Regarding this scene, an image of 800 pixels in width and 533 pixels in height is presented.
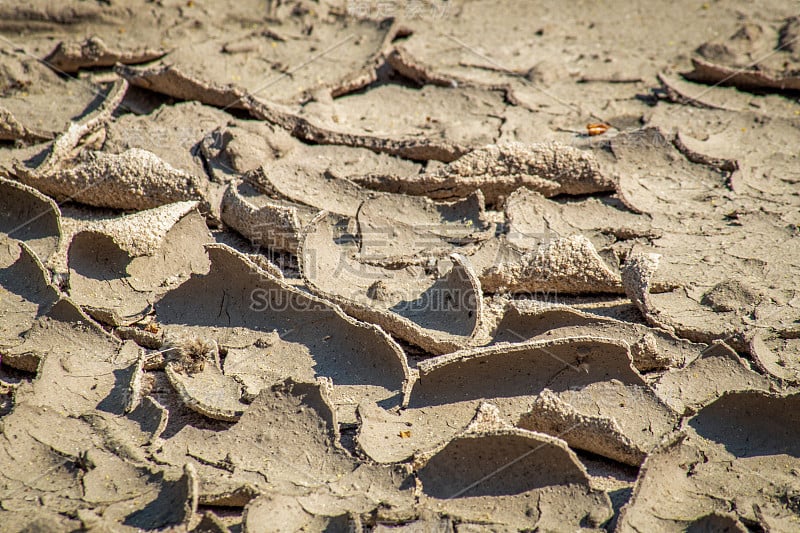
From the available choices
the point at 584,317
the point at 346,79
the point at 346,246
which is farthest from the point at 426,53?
the point at 584,317

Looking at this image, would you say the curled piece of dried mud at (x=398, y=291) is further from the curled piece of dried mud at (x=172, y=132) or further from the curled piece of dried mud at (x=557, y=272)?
the curled piece of dried mud at (x=172, y=132)

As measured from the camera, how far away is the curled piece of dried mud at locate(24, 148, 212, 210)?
280 cm

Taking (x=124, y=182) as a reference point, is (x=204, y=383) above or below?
below

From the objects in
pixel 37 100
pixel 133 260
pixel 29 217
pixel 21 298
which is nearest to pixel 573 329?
pixel 133 260

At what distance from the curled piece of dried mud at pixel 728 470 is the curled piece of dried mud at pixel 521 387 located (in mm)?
129

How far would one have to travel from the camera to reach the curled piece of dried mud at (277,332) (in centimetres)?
220

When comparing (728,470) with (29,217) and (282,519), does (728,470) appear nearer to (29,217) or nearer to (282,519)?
(282,519)

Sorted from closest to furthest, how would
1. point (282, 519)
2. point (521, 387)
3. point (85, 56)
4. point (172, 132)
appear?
point (282, 519) < point (521, 387) < point (172, 132) < point (85, 56)

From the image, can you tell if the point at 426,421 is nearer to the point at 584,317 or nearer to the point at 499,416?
the point at 499,416

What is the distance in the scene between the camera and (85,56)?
3.59 meters

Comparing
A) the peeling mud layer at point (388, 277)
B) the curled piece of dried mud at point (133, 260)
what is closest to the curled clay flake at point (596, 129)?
the peeling mud layer at point (388, 277)

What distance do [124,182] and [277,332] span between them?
3.24ft

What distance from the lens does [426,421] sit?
6.77 feet

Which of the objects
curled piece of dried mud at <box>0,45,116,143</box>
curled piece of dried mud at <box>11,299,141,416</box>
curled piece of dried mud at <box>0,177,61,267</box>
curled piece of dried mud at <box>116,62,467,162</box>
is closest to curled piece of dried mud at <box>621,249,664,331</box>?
curled piece of dried mud at <box>116,62,467,162</box>
